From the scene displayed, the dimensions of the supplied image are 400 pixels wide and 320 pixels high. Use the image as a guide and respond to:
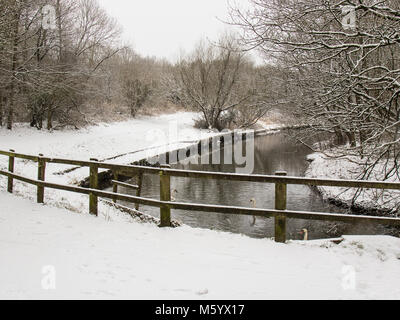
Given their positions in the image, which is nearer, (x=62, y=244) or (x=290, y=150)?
(x=62, y=244)

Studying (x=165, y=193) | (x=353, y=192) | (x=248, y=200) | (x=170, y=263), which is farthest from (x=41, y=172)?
(x=353, y=192)

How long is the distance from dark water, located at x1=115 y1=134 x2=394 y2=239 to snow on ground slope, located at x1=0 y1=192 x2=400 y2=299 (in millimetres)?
4756

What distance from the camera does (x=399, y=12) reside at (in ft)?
22.0

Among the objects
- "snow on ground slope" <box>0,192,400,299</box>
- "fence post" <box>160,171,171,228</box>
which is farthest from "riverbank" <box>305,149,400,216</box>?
"fence post" <box>160,171,171,228</box>

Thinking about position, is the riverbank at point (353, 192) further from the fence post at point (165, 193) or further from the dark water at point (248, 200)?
the fence post at point (165, 193)

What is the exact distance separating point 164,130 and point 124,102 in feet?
32.3

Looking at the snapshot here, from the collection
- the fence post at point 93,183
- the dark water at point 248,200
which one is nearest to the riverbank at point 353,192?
the dark water at point 248,200

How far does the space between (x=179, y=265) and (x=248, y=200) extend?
31.6 ft

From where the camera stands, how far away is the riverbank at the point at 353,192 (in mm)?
9250

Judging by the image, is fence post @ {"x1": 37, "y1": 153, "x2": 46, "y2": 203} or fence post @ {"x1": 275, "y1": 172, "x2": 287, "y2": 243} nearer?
fence post @ {"x1": 275, "y1": 172, "x2": 287, "y2": 243}

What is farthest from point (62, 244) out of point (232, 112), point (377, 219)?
point (232, 112)

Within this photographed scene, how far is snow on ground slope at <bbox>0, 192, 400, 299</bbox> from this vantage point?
421 centimetres

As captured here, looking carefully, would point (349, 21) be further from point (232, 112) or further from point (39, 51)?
point (232, 112)

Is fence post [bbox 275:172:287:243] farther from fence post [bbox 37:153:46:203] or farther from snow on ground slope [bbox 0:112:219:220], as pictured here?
fence post [bbox 37:153:46:203]
